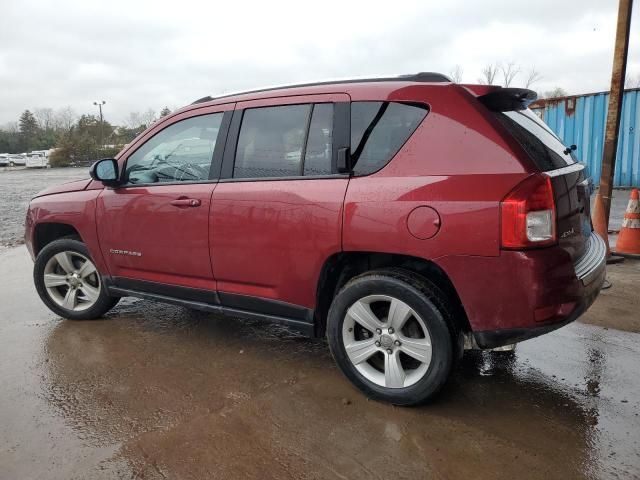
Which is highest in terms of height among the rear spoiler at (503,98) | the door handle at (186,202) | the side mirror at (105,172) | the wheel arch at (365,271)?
the rear spoiler at (503,98)

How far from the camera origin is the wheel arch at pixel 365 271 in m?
2.77

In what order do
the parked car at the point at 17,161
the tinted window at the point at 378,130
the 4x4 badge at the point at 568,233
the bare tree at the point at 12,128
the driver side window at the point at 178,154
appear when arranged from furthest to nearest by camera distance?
the bare tree at the point at 12,128, the parked car at the point at 17,161, the driver side window at the point at 178,154, the tinted window at the point at 378,130, the 4x4 badge at the point at 568,233

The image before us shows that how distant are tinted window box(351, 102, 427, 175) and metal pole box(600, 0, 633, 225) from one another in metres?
3.88

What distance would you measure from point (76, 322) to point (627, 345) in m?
4.39

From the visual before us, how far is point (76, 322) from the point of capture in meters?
4.34

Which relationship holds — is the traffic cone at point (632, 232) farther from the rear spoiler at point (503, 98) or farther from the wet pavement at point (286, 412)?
the rear spoiler at point (503, 98)

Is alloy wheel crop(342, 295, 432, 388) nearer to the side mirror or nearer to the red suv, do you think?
the red suv

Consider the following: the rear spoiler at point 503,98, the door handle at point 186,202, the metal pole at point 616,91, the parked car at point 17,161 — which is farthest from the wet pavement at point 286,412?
the parked car at point 17,161

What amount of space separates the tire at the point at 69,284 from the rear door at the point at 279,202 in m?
1.55

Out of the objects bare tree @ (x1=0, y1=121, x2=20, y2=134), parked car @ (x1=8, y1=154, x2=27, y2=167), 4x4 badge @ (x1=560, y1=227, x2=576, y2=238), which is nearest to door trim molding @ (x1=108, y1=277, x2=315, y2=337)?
4x4 badge @ (x1=560, y1=227, x2=576, y2=238)

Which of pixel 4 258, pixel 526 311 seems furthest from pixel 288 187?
pixel 4 258

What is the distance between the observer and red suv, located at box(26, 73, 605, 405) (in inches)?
96.9

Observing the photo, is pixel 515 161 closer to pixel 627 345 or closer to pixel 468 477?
pixel 468 477

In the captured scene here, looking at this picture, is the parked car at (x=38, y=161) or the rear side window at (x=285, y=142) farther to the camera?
the parked car at (x=38, y=161)
